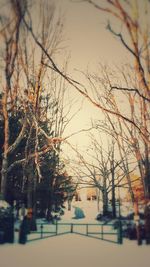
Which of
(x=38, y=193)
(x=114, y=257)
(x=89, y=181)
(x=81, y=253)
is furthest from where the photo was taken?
(x=89, y=181)

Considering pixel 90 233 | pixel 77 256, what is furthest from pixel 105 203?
pixel 77 256

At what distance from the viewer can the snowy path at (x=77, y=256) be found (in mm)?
7298

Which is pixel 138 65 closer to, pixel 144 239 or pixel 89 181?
pixel 144 239

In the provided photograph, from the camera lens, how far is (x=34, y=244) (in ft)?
35.9

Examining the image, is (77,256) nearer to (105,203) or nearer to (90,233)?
(90,233)

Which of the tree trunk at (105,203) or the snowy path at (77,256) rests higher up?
the tree trunk at (105,203)

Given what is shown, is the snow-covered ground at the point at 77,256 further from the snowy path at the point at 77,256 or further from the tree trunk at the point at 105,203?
the tree trunk at the point at 105,203

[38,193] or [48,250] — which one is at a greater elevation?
[38,193]

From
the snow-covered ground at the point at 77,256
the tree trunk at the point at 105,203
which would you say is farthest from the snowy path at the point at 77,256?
the tree trunk at the point at 105,203

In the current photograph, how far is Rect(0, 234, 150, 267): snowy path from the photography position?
23.9 ft

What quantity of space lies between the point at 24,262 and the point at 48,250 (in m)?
2.19

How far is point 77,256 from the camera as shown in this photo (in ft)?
27.3

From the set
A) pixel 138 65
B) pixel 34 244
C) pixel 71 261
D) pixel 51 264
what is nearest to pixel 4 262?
pixel 51 264

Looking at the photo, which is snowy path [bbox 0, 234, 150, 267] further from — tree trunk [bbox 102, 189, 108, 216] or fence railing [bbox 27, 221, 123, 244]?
tree trunk [bbox 102, 189, 108, 216]
